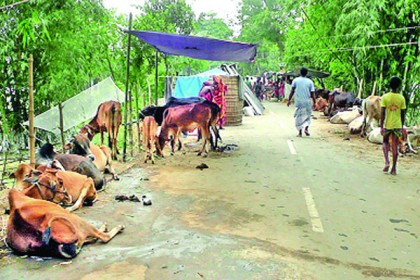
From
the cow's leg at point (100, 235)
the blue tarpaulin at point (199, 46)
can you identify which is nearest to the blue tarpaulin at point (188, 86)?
the blue tarpaulin at point (199, 46)

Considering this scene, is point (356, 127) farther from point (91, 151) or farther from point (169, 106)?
point (91, 151)

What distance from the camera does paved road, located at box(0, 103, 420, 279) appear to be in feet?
12.6

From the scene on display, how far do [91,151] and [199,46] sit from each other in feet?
12.3

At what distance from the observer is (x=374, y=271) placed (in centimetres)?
388

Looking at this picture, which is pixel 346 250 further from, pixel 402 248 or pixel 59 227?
pixel 59 227

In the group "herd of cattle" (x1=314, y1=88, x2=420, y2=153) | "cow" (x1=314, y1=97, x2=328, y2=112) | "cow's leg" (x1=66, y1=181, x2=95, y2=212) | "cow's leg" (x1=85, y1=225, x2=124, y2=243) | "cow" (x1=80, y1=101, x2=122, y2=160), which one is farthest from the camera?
"cow" (x1=314, y1=97, x2=328, y2=112)

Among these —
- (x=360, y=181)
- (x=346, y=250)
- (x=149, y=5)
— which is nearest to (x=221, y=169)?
(x=360, y=181)

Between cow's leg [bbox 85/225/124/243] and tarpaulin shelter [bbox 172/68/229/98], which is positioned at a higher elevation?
tarpaulin shelter [bbox 172/68/229/98]

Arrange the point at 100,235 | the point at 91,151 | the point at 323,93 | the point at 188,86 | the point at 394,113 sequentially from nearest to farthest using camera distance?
1. the point at 100,235
2. the point at 91,151
3. the point at 394,113
4. the point at 188,86
5. the point at 323,93

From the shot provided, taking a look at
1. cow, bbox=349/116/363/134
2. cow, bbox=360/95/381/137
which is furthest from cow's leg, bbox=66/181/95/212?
cow, bbox=349/116/363/134

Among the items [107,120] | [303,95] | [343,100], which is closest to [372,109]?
[303,95]

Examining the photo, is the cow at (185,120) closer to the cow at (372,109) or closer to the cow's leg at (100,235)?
the cow's leg at (100,235)

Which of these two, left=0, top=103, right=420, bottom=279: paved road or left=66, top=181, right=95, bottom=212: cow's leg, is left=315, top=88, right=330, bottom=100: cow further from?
left=66, top=181, right=95, bottom=212: cow's leg

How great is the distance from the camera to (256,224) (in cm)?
511
